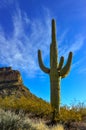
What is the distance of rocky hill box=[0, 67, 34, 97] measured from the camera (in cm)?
4712

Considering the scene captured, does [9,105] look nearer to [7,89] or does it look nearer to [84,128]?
[84,128]

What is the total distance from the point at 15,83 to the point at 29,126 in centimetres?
4421

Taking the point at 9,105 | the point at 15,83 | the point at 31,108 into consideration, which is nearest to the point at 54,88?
the point at 31,108

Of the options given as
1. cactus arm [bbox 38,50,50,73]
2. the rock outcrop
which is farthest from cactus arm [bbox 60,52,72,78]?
the rock outcrop

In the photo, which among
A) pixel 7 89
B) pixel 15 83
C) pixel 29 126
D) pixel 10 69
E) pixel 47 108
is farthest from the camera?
pixel 10 69

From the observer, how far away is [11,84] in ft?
182

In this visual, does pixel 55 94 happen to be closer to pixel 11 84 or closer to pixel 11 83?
pixel 11 84

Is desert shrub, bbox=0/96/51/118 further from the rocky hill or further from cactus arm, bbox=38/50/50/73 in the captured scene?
the rocky hill

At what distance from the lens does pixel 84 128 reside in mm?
15094

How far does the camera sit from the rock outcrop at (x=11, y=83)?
47.2 meters

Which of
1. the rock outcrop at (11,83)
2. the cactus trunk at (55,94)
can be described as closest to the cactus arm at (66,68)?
the cactus trunk at (55,94)

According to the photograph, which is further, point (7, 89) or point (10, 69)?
point (10, 69)

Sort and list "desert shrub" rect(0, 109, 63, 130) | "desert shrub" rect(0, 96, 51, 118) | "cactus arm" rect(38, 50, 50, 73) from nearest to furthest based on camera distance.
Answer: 1. "desert shrub" rect(0, 109, 63, 130)
2. "desert shrub" rect(0, 96, 51, 118)
3. "cactus arm" rect(38, 50, 50, 73)

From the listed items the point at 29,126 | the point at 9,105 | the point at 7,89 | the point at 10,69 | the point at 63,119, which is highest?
the point at 10,69
